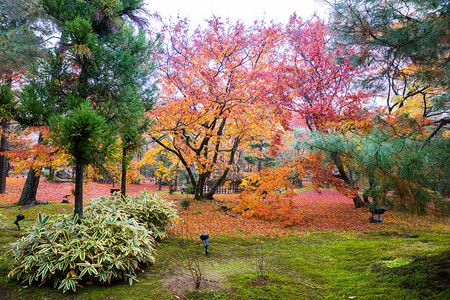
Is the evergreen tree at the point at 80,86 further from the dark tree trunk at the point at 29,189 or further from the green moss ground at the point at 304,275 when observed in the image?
the dark tree trunk at the point at 29,189

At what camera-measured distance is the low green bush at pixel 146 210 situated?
4.75 metres

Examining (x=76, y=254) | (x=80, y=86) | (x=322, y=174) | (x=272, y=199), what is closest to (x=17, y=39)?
(x=80, y=86)

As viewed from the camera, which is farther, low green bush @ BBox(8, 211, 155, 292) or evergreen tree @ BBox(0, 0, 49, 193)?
evergreen tree @ BBox(0, 0, 49, 193)

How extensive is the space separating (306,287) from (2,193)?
540 inches

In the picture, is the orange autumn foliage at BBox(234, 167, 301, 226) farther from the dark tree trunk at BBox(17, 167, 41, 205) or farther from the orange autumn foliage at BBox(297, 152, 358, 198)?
the dark tree trunk at BBox(17, 167, 41, 205)

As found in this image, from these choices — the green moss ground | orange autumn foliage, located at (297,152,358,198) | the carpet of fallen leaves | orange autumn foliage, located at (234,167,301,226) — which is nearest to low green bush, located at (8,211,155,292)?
the green moss ground

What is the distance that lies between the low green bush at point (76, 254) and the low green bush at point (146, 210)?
1.07m

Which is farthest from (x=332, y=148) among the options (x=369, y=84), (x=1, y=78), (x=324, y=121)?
(x=1, y=78)

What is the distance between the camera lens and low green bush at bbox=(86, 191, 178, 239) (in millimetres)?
4746

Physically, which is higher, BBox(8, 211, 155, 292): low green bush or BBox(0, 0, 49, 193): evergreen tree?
BBox(0, 0, 49, 193): evergreen tree

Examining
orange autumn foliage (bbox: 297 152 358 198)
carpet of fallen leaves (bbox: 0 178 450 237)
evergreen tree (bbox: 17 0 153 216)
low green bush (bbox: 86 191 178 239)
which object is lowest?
carpet of fallen leaves (bbox: 0 178 450 237)

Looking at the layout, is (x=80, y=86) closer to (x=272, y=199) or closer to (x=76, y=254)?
(x=76, y=254)

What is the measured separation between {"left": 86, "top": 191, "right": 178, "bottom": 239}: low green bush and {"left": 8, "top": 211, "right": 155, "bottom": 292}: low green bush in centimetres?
107

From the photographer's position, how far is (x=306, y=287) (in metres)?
2.81
